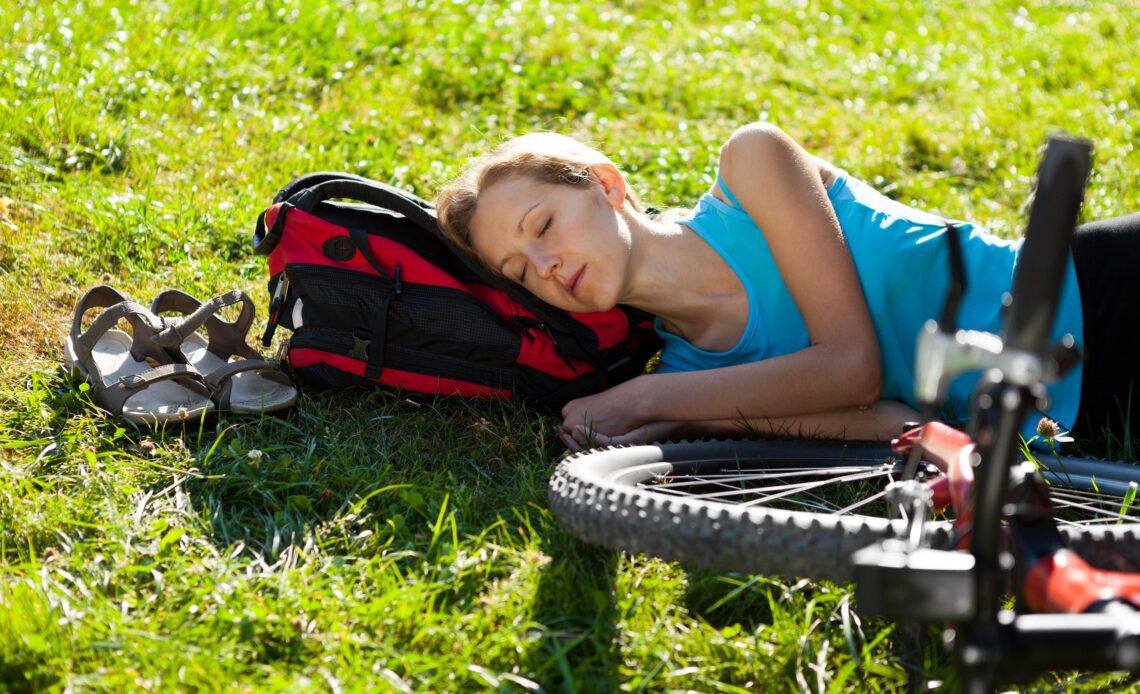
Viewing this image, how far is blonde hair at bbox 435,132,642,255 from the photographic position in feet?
9.96

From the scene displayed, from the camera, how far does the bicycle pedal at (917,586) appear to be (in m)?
1.50

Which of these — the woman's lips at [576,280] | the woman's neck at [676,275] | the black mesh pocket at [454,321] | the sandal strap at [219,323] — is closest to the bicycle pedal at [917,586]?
the woman's lips at [576,280]

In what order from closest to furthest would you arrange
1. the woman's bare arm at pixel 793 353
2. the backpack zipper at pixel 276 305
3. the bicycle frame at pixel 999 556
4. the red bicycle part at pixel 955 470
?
the bicycle frame at pixel 999 556 → the red bicycle part at pixel 955 470 → the woman's bare arm at pixel 793 353 → the backpack zipper at pixel 276 305

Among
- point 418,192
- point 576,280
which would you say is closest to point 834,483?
point 576,280

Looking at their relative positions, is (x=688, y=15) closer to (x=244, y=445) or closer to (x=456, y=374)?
(x=456, y=374)

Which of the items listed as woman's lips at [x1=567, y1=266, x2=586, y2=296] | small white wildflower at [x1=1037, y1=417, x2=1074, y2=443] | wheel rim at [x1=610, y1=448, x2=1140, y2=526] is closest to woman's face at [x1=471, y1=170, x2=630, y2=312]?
woman's lips at [x1=567, y1=266, x2=586, y2=296]

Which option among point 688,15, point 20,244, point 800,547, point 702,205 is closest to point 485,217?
point 702,205

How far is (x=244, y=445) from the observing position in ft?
9.68

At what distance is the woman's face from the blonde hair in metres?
0.03

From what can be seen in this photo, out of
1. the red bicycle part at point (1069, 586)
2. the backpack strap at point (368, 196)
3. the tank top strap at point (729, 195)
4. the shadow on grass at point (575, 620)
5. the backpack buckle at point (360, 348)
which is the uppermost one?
the tank top strap at point (729, 195)

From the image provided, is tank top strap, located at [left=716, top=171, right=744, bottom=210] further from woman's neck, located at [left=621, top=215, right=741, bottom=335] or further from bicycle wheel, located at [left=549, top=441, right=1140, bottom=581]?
bicycle wheel, located at [left=549, top=441, right=1140, bottom=581]

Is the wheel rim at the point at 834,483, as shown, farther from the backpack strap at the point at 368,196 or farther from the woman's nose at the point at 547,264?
the backpack strap at the point at 368,196

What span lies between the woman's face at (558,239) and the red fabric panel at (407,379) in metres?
0.37

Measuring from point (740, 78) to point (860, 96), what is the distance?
2.24ft
